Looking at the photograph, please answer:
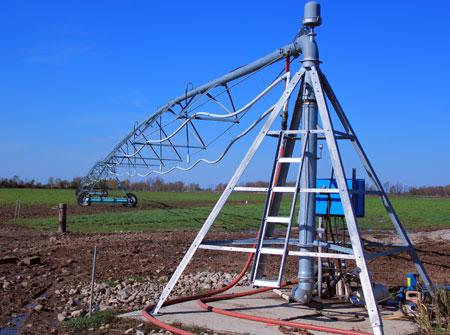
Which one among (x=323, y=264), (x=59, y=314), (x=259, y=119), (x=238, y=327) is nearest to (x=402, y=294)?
(x=323, y=264)

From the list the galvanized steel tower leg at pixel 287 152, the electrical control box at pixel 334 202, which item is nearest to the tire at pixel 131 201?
the electrical control box at pixel 334 202

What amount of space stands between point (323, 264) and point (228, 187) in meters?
2.67

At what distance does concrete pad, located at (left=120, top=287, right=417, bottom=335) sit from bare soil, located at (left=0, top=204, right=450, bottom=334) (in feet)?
2.87

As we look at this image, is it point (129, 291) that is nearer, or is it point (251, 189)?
point (251, 189)

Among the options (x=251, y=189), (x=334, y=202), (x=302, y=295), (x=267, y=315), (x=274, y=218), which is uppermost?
(x=251, y=189)

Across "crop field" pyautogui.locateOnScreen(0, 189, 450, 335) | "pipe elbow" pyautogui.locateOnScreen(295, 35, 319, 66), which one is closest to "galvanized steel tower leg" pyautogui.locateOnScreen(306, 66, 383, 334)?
"pipe elbow" pyautogui.locateOnScreen(295, 35, 319, 66)

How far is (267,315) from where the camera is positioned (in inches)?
297

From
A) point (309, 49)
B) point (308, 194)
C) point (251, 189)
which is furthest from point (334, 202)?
point (309, 49)

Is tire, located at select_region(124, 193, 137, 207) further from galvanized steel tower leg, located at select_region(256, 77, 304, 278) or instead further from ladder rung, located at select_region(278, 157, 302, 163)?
ladder rung, located at select_region(278, 157, 302, 163)

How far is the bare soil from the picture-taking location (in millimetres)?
8945

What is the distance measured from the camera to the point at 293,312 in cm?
771

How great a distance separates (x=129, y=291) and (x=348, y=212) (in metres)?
5.29

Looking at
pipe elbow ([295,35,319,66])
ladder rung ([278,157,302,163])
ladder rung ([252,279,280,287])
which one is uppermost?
pipe elbow ([295,35,319,66])

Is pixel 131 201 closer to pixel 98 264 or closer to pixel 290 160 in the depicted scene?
pixel 98 264
